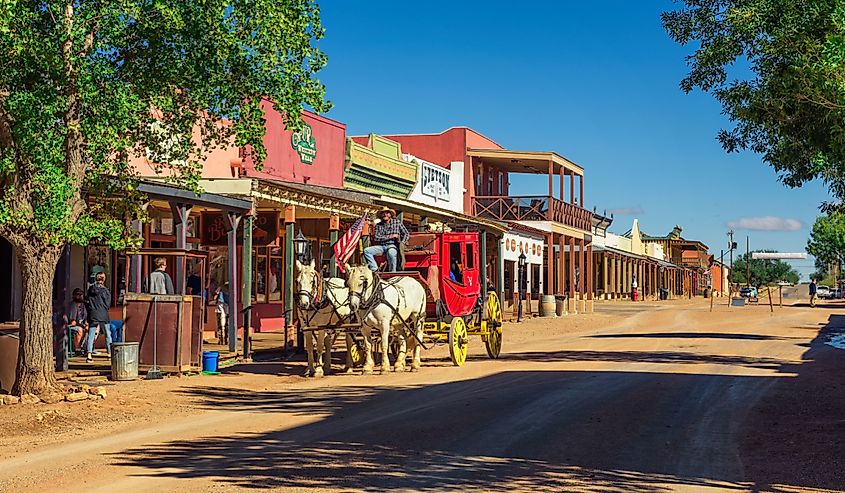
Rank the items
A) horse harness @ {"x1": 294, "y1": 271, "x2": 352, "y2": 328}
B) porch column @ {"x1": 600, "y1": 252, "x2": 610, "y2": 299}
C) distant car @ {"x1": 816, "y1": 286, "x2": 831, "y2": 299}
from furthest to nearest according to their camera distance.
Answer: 1. distant car @ {"x1": 816, "y1": 286, "x2": 831, "y2": 299}
2. porch column @ {"x1": 600, "y1": 252, "x2": 610, "y2": 299}
3. horse harness @ {"x1": 294, "y1": 271, "x2": 352, "y2": 328}

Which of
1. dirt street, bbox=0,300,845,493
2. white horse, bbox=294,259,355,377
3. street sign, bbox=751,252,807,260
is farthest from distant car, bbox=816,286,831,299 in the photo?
white horse, bbox=294,259,355,377

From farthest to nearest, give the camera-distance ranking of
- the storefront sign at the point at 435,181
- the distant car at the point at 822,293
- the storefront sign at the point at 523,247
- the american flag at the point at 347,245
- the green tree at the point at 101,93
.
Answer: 1. the distant car at the point at 822,293
2. the storefront sign at the point at 523,247
3. the storefront sign at the point at 435,181
4. the american flag at the point at 347,245
5. the green tree at the point at 101,93

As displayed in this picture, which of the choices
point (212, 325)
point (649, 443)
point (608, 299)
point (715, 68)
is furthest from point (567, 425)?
point (608, 299)

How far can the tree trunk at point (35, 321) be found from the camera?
13.9 metres

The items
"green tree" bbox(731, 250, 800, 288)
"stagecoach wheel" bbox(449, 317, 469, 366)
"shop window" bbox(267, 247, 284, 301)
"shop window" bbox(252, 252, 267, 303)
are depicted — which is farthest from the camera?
"green tree" bbox(731, 250, 800, 288)

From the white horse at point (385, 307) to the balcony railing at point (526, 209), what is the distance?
2409 centimetres

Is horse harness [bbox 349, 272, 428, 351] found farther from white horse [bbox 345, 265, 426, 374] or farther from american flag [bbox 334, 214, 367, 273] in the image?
american flag [bbox 334, 214, 367, 273]

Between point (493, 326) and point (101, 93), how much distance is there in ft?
32.9

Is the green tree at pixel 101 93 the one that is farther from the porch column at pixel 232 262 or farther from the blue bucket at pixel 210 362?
the porch column at pixel 232 262

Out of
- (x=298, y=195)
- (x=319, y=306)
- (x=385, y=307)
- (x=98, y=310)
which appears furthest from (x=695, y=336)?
(x=98, y=310)

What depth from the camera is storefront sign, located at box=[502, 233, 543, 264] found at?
40.6 m

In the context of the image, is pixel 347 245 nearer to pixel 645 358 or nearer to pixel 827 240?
pixel 645 358

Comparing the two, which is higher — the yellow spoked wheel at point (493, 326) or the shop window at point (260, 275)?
the shop window at point (260, 275)

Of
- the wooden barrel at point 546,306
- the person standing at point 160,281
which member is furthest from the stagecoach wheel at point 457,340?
the wooden barrel at point 546,306
